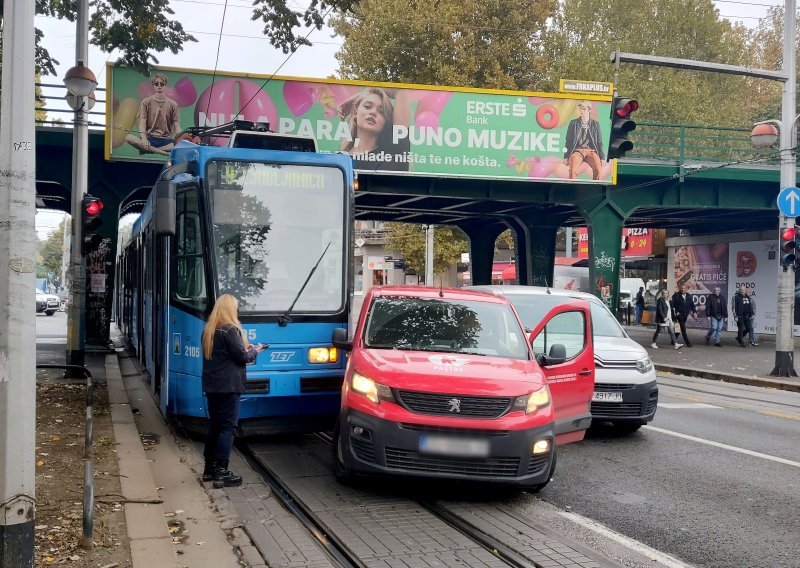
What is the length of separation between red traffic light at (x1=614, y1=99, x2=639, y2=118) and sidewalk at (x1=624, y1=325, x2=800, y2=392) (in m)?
6.44

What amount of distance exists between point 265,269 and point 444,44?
3718 centimetres

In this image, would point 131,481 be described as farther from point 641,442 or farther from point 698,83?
point 698,83

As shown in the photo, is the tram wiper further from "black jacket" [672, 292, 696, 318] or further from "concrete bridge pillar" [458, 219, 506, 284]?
"concrete bridge pillar" [458, 219, 506, 284]

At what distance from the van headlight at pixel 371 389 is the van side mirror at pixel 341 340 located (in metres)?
0.95

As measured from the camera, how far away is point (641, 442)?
10.1 metres

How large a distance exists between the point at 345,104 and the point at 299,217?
14570 millimetres

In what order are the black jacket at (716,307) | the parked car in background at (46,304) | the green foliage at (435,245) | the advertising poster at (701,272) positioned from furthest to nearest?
the green foliage at (435,245) → the parked car in background at (46,304) → the advertising poster at (701,272) → the black jacket at (716,307)

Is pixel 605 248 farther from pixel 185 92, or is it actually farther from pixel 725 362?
pixel 185 92

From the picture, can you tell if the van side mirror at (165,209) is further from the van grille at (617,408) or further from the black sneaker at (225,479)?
the van grille at (617,408)

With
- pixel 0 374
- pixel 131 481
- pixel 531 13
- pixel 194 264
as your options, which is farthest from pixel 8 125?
pixel 531 13

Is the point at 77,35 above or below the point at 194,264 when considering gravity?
above

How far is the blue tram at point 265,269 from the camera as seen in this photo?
29.1 feet

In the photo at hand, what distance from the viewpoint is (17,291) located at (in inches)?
181

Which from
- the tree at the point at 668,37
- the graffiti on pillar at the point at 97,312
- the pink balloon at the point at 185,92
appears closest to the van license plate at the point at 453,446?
the graffiti on pillar at the point at 97,312
